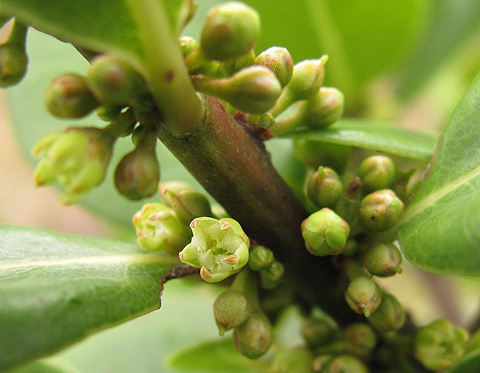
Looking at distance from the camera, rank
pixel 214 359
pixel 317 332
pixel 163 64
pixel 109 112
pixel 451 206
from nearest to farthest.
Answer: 1. pixel 163 64
2. pixel 109 112
3. pixel 451 206
4. pixel 317 332
5. pixel 214 359

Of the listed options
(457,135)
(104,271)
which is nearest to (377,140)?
(457,135)

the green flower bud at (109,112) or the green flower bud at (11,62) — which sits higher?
the green flower bud at (11,62)

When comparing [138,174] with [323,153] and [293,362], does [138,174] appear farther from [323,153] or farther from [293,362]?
[293,362]

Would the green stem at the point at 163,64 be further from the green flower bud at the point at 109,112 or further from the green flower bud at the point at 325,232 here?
the green flower bud at the point at 325,232

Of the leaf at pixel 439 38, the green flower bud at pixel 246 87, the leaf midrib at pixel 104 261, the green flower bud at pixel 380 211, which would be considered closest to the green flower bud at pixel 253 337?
the leaf midrib at pixel 104 261

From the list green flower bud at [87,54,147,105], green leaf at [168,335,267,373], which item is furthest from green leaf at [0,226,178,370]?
green leaf at [168,335,267,373]

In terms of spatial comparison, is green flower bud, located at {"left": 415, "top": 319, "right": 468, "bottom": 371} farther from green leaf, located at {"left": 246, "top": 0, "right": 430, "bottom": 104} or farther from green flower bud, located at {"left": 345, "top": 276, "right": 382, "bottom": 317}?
green leaf, located at {"left": 246, "top": 0, "right": 430, "bottom": 104}

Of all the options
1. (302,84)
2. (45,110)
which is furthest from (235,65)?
(45,110)
